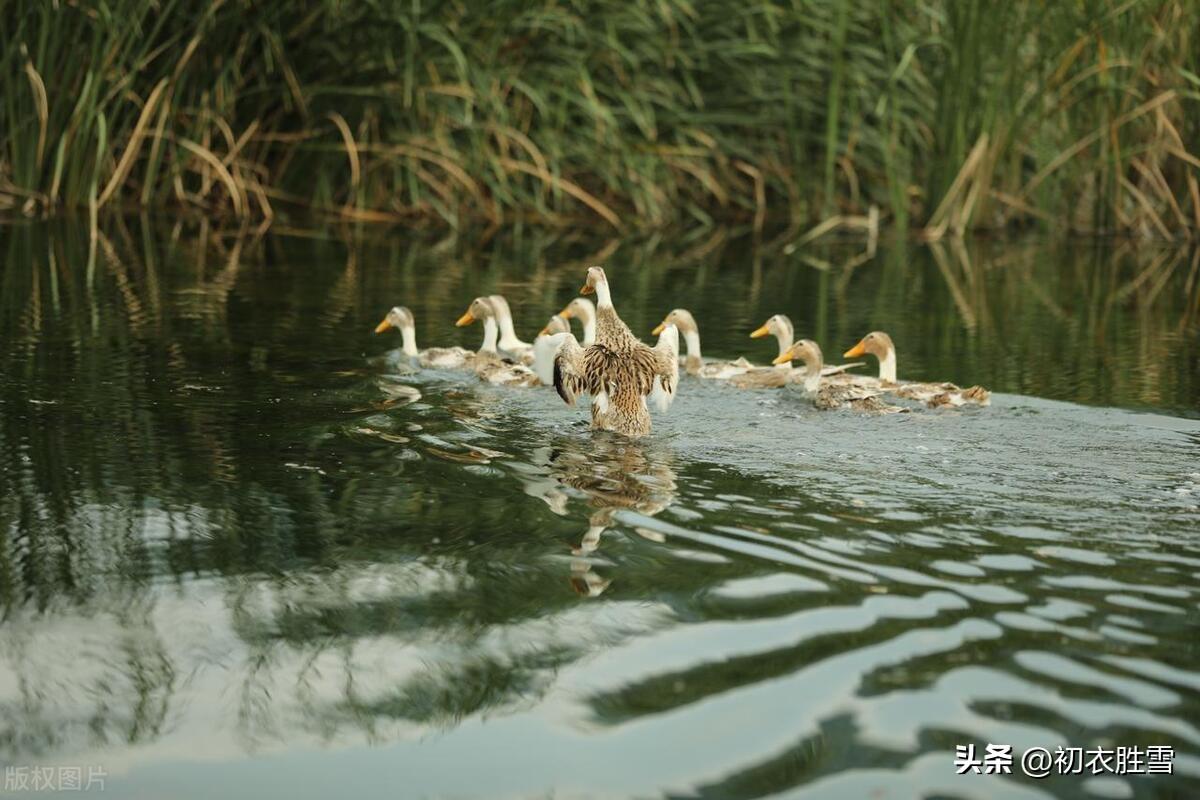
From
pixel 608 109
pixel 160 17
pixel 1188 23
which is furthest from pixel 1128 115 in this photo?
pixel 160 17

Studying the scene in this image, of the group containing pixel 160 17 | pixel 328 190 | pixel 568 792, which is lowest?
pixel 568 792

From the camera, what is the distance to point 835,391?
8.70m

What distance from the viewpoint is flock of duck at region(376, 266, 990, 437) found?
25.4 feet

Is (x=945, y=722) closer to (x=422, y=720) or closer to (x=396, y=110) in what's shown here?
(x=422, y=720)

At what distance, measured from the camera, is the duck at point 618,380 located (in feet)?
25.2

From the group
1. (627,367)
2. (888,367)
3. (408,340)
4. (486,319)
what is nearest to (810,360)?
(888,367)

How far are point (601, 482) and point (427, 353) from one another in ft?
11.3

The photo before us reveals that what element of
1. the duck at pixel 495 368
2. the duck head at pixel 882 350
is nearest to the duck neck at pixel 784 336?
the duck head at pixel 882 350

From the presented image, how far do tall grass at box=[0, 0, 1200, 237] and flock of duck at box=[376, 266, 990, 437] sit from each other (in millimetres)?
6540

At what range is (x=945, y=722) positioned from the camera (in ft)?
13.7

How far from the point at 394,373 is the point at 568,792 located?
560 cm

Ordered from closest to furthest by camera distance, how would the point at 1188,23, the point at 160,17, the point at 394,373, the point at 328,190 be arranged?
the point at 394,373
the point at 160,17
the point at 1188,23
the point at 328,190

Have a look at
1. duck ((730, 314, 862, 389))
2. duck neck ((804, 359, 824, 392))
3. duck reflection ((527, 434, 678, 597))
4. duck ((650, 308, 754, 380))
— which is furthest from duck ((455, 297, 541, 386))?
duck reflection ((527, 434, 678, 597))

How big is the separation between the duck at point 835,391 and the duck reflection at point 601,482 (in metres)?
1.46
